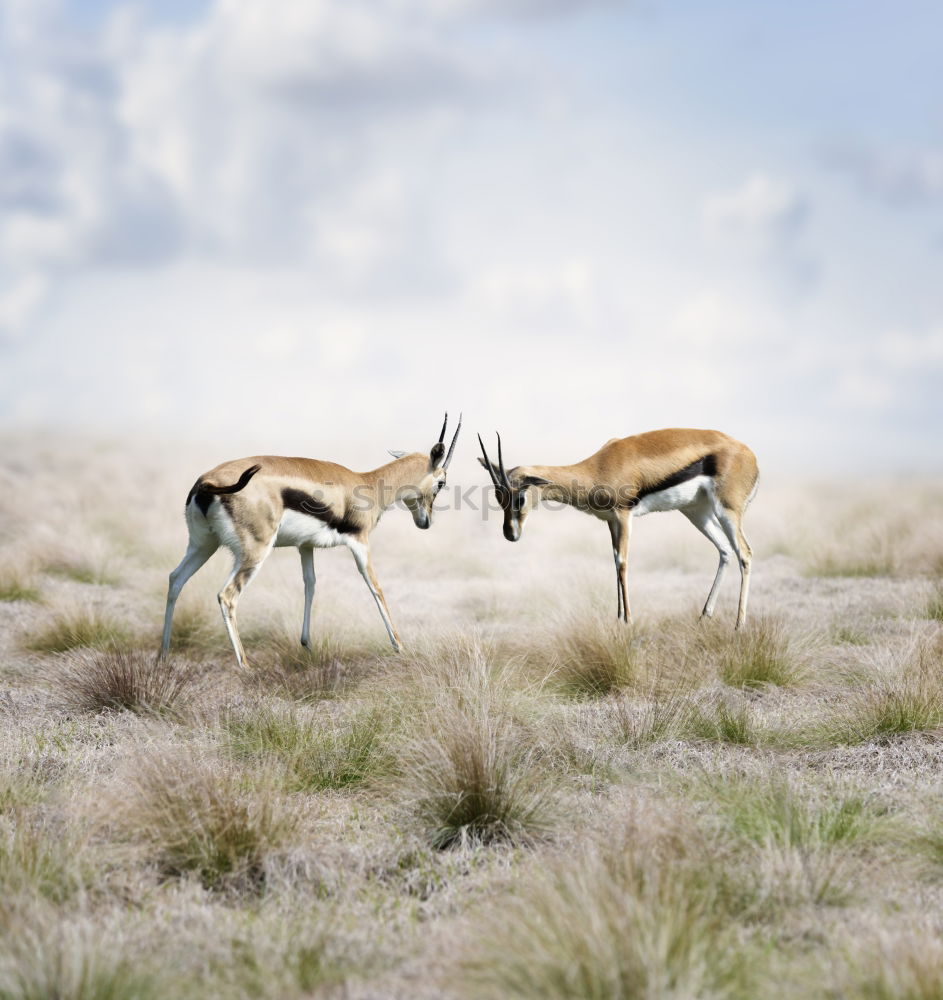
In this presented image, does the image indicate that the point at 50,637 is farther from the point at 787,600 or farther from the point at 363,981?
the point at 787,600

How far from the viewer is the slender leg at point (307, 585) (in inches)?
376

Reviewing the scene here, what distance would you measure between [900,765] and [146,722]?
4.92 m

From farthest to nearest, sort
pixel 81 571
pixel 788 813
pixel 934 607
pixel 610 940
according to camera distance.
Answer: pixel 81 571, pixel 934 607, pixel 788 813, pixel 610 940

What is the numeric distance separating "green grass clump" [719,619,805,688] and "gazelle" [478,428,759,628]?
1290 millimetres

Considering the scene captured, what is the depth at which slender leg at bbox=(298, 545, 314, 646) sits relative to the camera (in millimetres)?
9562

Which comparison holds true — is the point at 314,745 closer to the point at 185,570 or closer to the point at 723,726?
the point at 723,726

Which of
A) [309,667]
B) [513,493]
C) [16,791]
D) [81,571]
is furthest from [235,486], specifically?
[81,571]

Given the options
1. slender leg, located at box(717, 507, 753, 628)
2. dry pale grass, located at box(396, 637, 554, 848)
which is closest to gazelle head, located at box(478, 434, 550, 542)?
slender leg, located at box(717, 507, 753, 628)

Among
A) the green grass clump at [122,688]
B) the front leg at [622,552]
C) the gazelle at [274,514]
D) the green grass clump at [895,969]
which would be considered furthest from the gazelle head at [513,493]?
the green grass clump at [895,969]

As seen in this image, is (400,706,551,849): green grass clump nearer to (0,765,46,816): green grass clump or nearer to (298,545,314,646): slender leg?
(0,765,46,816): green grass clump

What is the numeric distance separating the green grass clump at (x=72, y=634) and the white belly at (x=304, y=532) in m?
2.12

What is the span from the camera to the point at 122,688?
24.8 ft

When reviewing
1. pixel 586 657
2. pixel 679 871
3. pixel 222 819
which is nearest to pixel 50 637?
pixel 586 657

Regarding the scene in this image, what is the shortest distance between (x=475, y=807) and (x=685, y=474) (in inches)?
232
